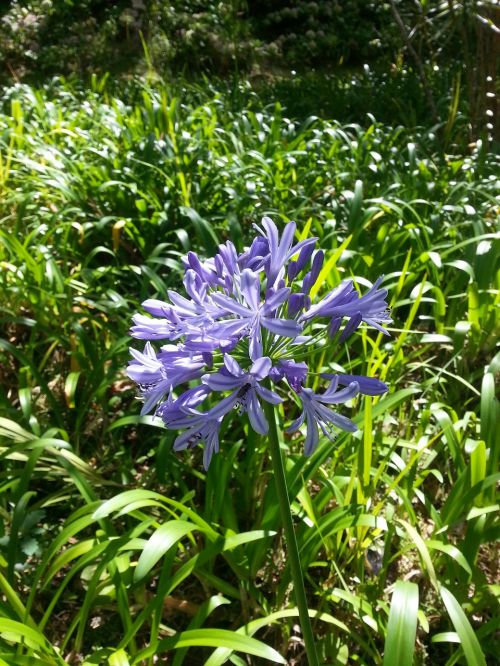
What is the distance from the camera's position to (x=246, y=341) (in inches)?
41.2

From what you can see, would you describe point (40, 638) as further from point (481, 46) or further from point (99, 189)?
point (481, 46)

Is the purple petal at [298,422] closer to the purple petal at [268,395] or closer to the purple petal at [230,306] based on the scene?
the purple petal at [268,395]

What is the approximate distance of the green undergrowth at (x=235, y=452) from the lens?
1548 mm

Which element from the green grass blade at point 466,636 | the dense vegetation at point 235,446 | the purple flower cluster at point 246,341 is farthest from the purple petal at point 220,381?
the green grass blade at point 466,636

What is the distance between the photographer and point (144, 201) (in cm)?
343

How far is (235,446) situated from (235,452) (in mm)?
23

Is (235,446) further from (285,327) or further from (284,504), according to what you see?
(285,327)

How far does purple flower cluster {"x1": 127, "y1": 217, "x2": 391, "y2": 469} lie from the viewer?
946mm

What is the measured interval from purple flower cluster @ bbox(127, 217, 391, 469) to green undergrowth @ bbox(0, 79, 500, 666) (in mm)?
506

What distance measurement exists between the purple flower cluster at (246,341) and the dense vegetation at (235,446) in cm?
50

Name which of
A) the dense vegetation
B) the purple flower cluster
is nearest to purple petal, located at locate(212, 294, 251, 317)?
the purple flower cluster

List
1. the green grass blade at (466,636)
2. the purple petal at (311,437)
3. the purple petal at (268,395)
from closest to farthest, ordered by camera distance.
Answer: the purple petal at (268,395) < the purple petal at (311,437) < the green grass blade at (466,636)

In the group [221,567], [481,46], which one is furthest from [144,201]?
[481,46]

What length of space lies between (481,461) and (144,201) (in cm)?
243
